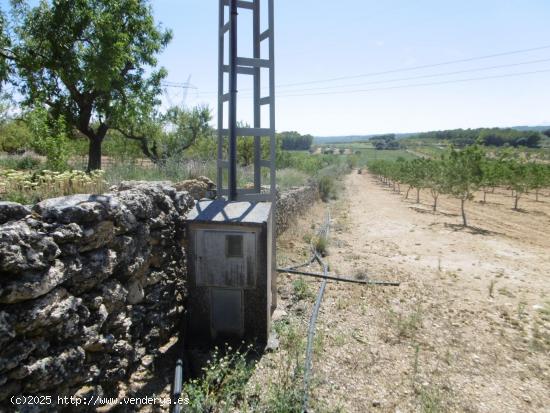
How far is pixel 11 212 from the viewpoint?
259cm

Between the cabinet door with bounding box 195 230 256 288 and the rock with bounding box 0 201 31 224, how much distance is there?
6.15ft

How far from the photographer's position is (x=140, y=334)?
3936mm

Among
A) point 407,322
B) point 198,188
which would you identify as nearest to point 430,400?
point 407,322

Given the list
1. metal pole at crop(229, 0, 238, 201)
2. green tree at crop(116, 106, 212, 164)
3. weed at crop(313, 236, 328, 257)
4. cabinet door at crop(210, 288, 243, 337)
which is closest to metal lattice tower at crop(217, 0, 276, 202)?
metal pole at crop(229, 0, 238, 201)

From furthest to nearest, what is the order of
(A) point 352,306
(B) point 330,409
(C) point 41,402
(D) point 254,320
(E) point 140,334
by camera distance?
(A) point 352,306, (D) point 254,320, (E) point 140,334, (B) point 330,409, (C) point 41,402

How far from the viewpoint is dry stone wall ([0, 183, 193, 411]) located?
2.40m

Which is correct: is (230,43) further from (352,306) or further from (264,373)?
(352,306)

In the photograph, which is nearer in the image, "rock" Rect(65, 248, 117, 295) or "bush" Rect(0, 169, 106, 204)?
"rock" Rect(65, 248, 117, 295)

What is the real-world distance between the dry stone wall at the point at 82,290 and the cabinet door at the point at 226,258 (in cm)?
49

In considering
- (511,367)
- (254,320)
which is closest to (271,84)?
(254,320)

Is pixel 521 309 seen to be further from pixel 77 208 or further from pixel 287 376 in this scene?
pixel 77 208

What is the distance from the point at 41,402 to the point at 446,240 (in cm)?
1310

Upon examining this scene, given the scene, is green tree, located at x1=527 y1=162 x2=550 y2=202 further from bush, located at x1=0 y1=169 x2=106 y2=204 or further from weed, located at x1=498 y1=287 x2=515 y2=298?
bush, located at x1=0 y1=169 x2=106 y2=204

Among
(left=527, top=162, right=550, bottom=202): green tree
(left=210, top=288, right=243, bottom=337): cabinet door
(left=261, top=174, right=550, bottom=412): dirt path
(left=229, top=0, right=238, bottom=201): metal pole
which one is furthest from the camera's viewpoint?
(left=527, top=162, right=550, bottom=202): green tree
